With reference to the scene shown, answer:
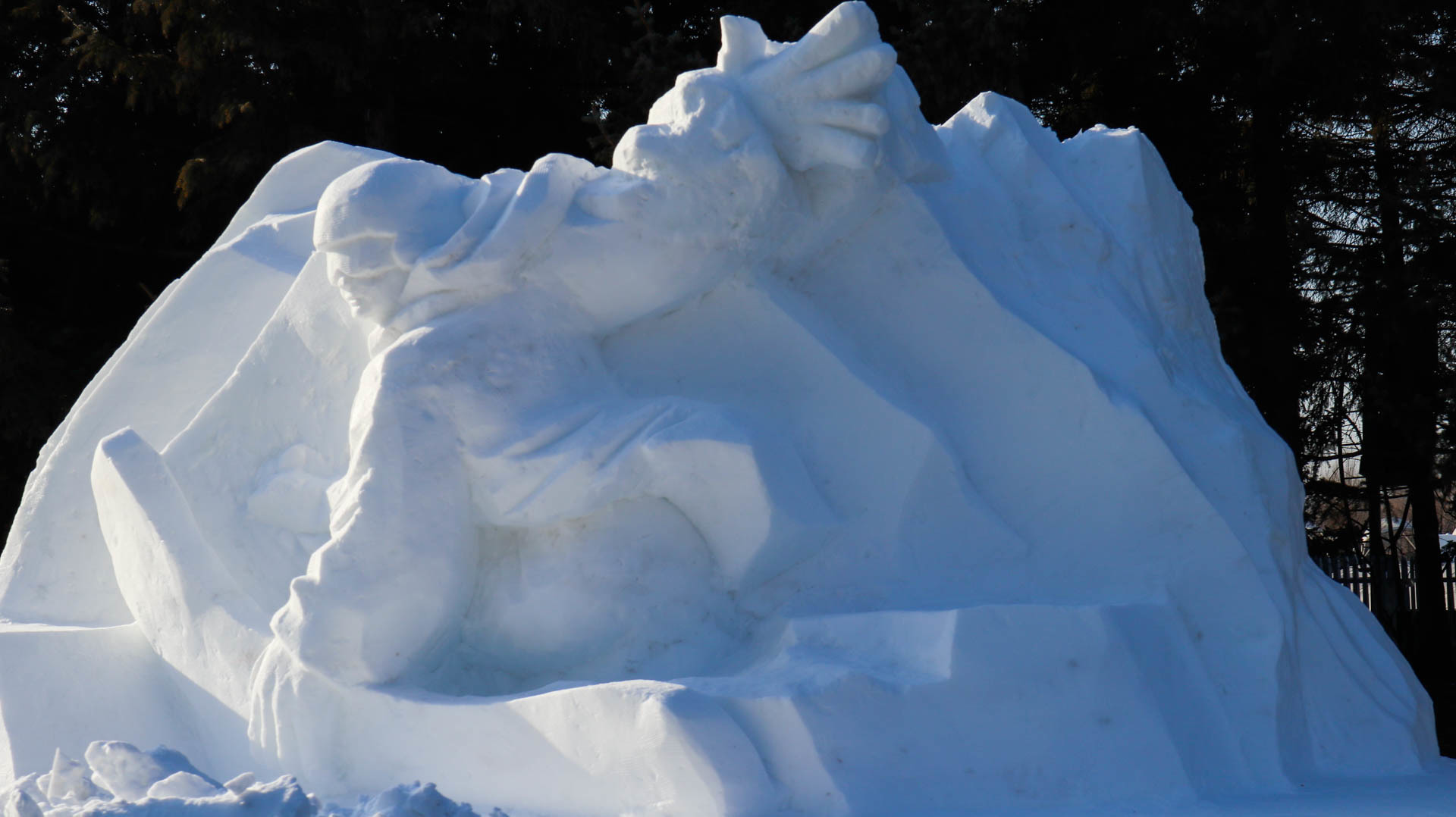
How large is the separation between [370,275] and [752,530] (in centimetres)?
111

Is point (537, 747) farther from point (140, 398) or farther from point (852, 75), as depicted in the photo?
point (140, 398)

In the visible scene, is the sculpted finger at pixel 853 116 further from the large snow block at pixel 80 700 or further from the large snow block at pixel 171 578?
the large snow block at pixel 80 700

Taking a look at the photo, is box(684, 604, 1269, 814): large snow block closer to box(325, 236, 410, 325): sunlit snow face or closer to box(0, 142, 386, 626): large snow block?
box(325, 236, 410, 325): sunlit snow face

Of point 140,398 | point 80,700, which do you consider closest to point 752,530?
point 80,700

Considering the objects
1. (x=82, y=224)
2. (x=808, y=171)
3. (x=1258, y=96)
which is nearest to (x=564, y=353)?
(x=808, y=171)

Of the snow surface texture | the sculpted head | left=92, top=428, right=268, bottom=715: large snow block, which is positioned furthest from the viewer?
left=92, top=428, right=268, bottom=715: large snow block

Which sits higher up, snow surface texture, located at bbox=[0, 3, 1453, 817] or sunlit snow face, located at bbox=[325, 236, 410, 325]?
sunlit snow face, located at bbox=[325, 236, 410, 325]

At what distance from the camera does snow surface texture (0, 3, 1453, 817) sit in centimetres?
300

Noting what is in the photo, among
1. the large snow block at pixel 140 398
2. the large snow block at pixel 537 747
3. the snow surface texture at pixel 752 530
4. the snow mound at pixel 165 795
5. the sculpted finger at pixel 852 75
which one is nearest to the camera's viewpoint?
the snow mound at pixel 165 795

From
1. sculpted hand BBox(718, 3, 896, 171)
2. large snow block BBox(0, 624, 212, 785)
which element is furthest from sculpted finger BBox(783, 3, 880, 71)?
large snow block BBox(0, 624, 212, 785)

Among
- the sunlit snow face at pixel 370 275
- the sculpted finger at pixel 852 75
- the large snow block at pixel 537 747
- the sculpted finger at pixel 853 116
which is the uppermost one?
the sculpted finger at pixel 852 75

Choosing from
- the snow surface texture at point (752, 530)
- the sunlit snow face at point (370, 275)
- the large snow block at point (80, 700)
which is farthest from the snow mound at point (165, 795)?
the sunlit snow face at point (370, 275)

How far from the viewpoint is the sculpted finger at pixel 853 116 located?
325 cm

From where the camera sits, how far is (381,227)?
11.1 feet
